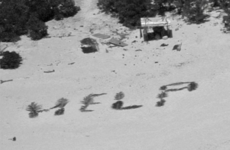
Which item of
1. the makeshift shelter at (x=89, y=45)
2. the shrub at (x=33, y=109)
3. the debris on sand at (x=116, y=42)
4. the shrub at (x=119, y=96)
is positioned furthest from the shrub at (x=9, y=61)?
the shrub at (x=119, y=96)

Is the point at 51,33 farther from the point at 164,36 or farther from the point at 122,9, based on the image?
the point at 164,36

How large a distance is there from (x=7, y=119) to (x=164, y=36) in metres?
7.95

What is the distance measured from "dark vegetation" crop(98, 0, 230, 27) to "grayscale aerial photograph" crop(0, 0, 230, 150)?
5 cm

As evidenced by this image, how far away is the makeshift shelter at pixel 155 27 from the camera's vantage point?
1964 cm

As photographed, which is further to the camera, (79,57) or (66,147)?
(79,57)

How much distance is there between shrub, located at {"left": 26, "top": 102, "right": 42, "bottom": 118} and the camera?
1510 centimetres

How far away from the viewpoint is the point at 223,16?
778 inches

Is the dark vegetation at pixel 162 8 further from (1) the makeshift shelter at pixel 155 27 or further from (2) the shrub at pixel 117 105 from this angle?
(2) the shrub at pixel 117 105

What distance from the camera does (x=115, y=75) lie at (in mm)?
17203

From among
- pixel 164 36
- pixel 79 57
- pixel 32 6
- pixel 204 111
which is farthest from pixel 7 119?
pixel 32 6

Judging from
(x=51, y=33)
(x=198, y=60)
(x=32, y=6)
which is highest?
(x=32, y=6)

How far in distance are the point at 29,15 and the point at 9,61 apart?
4465 millimetres

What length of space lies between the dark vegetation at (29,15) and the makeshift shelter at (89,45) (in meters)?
2.41

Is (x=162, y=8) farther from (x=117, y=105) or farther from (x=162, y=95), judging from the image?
(x=117, y=105)
